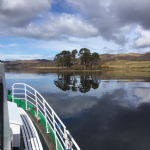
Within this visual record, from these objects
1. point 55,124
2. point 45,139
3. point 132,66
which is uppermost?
point 132,66

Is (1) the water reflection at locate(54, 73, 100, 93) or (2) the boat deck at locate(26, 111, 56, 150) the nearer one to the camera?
(2) the boat deck at locate(26, 111, 56, 150)

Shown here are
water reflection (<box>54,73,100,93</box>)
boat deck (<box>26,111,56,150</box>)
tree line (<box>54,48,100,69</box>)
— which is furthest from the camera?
tree line (<box>54,48,100,69</box>)

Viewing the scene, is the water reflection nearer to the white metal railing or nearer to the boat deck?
the white metal railing

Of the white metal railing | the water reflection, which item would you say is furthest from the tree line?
the white metal railing

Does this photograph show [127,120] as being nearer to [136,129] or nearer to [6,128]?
[136,129]

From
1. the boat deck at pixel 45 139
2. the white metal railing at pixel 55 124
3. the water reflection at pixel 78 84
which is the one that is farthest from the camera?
the water reflection at pixel 78 84

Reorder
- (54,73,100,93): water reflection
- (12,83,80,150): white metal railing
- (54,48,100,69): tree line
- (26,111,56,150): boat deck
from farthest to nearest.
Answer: (54,48,100,69): tree line < (54,73,100,93): water reflection < (26,111,56,150): boat deck < (12,83,80,150): white metal railing

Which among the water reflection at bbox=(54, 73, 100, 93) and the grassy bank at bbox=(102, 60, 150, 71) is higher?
the grassy bank at bbox=(102, 60, 150, 71)

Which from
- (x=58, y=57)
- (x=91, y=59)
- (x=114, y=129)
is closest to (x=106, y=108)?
(x=114, y=129)

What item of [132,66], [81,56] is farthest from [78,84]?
[132,66]

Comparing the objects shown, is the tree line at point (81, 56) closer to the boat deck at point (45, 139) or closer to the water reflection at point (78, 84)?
the water reflection at point (78, 84)

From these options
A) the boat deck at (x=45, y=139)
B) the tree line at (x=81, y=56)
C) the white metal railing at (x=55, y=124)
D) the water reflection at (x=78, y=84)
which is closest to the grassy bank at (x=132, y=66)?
the tree line at (x=81, y=56)

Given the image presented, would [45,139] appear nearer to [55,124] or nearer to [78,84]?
[55,124]

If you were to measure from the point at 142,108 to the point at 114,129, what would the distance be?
500 centimetres
